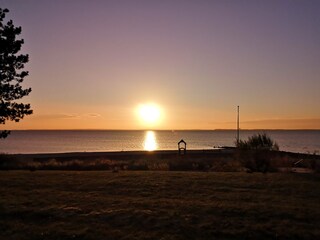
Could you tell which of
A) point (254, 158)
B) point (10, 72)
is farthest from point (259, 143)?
point (10, 72)

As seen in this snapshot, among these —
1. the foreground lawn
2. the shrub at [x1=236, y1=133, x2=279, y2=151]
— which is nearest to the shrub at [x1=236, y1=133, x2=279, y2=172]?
the shrub at [x1=236, y1=133, x2=279, y2=151]

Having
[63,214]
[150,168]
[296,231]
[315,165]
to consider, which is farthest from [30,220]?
[315,165]

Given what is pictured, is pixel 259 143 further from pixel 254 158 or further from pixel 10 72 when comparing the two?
pixel 10 72

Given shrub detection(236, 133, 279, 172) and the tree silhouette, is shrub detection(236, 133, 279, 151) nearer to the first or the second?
shrub detection(236, 133, 279, 172)

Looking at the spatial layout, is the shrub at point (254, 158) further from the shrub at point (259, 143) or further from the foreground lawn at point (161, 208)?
the foreground lawn at point (161, 208)

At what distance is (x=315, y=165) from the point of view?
25.1 m

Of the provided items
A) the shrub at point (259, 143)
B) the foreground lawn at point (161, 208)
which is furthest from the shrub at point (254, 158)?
the foreground lawn at point (161, 208)

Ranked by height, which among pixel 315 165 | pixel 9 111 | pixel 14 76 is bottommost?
pixel 315 165

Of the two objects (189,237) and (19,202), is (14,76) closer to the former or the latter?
(19,202)

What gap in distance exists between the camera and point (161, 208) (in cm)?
1251

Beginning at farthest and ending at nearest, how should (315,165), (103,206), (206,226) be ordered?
(315,165), (103,206), (206,226)

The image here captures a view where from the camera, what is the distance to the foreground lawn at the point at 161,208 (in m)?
10.3

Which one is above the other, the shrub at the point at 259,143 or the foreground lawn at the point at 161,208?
the shrub at the point at 259,143

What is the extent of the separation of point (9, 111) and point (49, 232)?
11.1m
